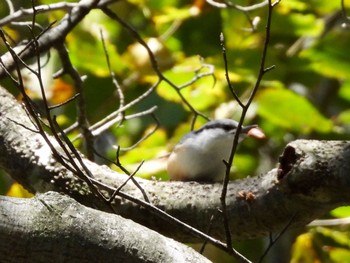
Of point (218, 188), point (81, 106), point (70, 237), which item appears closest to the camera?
point (70, 237)

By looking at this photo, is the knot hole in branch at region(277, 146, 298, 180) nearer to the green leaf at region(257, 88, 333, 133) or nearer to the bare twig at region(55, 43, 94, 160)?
the bare twig at region(55, 43, 94, 160)

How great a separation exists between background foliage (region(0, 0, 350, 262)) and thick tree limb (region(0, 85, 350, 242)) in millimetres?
869

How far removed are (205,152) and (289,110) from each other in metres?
0.64

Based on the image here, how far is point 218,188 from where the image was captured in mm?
2232

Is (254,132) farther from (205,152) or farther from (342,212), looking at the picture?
(342,212)

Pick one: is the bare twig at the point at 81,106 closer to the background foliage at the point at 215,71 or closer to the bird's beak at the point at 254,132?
the background foliage at the point at 215,71

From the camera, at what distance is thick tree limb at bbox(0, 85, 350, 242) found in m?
1.85

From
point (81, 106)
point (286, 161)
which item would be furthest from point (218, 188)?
point (81, 106)

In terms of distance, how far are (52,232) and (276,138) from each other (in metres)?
2.60

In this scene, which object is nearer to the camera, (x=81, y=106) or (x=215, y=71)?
(x=81, y=106)

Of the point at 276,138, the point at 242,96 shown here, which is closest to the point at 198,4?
the point at 242,96

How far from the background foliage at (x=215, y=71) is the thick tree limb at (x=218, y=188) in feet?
2.85

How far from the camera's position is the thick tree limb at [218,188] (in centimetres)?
185

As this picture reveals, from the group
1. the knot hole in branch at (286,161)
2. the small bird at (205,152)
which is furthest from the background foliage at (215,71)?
the knot hole in branch at (286,161)
